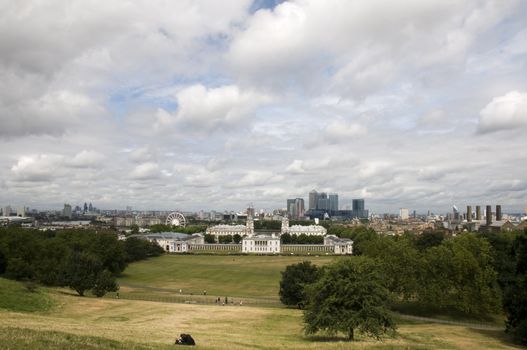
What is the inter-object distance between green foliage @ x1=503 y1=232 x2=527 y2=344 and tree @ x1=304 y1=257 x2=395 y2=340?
9997 millimetres

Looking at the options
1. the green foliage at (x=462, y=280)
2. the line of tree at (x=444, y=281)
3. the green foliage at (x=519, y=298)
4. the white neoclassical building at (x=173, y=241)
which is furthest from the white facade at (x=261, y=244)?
the green foliage at (x=519, y=298)

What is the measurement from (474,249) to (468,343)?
21010 mm

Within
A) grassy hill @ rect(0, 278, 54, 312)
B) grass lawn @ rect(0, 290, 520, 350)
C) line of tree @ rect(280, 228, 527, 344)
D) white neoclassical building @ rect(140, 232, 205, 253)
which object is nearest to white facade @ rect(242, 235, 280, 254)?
white neoclassical building @ rect(140, 232, 205, 253)

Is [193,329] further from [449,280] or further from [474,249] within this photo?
[474,249]

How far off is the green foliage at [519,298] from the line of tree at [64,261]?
139 feet

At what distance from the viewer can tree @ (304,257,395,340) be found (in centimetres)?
2891

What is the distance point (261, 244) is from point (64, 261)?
4771 inches

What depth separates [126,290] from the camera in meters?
67.6

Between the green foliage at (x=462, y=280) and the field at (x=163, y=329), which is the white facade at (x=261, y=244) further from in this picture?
the field at (x=163, y=329)

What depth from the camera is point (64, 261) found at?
6159 cm

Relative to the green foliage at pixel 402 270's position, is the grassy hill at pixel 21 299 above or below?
below

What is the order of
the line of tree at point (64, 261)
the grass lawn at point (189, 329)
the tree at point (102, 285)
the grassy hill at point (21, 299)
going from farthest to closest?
the line of tree at point (64, 261)
the tree at point (102, 285)
the grassy hill at point (21, 299)
the grass lawn at point (189, 329)

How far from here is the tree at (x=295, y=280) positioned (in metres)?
51.5

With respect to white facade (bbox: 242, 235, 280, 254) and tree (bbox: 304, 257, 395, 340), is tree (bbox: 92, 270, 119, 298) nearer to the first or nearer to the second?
tree (bbox: 304, 257, 395, 340)
